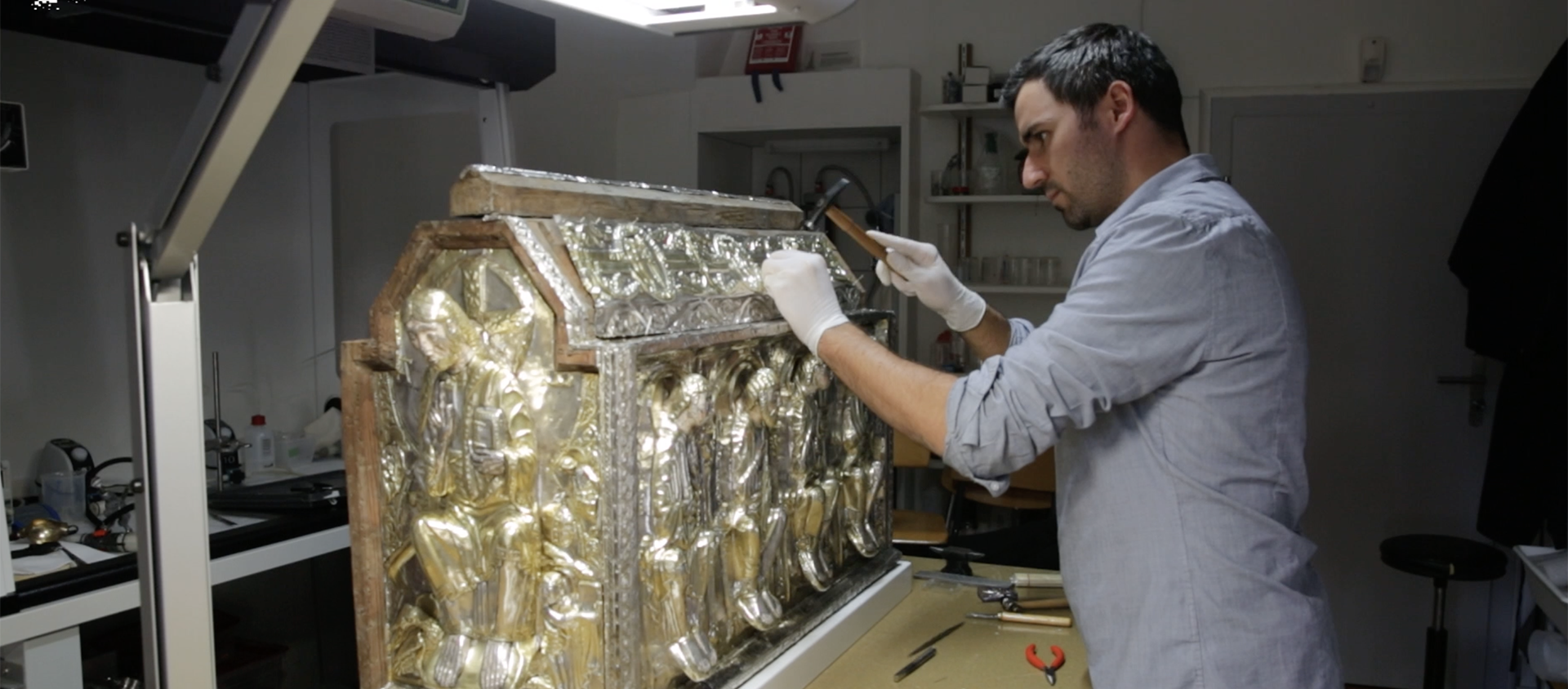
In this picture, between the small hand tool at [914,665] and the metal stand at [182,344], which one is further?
the small hand tool at [914,665]

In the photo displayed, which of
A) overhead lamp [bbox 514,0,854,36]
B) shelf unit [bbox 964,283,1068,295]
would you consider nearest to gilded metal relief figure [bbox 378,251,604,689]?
overhead lamp [bbox 514,0,854,36]

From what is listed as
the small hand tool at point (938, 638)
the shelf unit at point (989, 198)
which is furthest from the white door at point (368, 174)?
the small hand tool at point (938, 638)

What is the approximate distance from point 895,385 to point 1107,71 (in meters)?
0.59

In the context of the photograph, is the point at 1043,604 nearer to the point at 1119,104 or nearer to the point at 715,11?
the point at 1119,104

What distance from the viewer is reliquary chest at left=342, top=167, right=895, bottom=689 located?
155cm

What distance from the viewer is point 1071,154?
1.71 metres

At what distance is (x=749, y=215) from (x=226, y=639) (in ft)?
8.16

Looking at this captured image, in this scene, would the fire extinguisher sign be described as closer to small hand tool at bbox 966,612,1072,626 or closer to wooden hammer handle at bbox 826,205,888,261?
wooden hammer handle at bbox 826,205,888,261

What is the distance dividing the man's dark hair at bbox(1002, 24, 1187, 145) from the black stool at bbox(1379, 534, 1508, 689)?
7.99ft

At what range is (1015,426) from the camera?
149 cm

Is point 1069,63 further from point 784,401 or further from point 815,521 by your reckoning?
point 815,521

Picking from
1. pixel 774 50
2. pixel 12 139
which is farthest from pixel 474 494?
pixel 774 50

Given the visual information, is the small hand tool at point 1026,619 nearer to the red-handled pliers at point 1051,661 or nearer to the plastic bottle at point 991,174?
the red-handled pliers at point 1051,661

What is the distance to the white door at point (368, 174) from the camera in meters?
4.10
